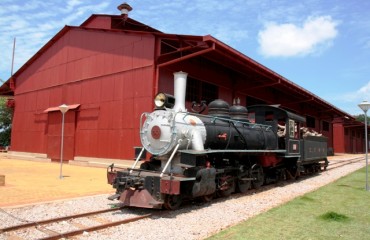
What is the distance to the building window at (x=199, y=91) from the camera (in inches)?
727

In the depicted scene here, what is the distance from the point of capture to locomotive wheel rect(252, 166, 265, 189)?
1224cm

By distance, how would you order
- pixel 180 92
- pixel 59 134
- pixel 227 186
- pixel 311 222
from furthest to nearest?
pixel 59 134 → pixel 227 186 → pixel 180 92 → pixel 311 222

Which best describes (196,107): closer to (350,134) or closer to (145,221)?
(145,221)

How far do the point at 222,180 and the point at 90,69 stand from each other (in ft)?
46.1

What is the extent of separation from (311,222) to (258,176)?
5111 mm

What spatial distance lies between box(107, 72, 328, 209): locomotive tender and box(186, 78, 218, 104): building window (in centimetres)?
585

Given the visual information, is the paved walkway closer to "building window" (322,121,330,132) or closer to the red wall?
the red wall

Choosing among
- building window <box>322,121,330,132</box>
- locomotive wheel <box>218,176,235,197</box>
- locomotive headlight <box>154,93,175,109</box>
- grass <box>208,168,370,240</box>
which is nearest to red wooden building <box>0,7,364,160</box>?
locomotive headlight <box>154,93,175,109</box>

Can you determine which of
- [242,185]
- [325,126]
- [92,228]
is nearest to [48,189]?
[92,228]

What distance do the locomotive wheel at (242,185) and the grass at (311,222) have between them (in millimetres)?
1976

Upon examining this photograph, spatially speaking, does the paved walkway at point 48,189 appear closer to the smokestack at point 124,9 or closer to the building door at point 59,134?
the building door at point 59,134

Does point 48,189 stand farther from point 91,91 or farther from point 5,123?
point 5,123

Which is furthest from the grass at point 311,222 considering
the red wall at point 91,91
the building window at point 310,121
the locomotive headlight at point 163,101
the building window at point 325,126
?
the building window at point 325,126

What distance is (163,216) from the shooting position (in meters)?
7.99
